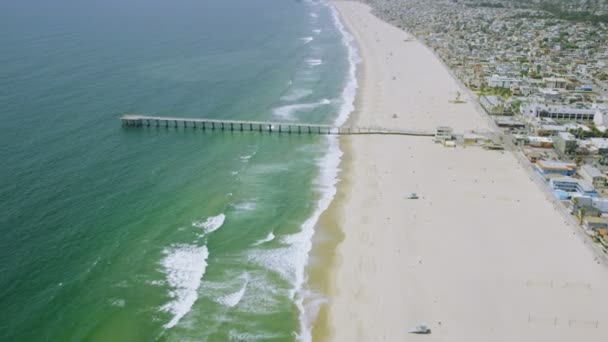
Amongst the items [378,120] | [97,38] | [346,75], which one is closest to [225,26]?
[97,38]

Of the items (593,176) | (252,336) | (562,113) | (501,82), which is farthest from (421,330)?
(501,82)

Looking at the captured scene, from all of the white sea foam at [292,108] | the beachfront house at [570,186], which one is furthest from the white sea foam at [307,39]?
the beachfront house at [570,186]

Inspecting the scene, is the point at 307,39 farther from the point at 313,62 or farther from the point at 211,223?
the point at 211,223

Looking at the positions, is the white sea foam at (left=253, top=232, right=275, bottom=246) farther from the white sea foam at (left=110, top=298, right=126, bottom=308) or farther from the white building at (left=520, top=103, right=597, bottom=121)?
the white building at (left=520, top=103, right=597, bottom=121)

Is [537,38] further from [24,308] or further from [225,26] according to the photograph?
[24,308]

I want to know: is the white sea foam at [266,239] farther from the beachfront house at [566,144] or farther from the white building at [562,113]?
the white building at [562,113]

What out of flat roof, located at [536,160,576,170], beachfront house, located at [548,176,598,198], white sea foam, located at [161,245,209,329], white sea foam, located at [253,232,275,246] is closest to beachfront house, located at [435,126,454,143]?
flat roof, located at [536,160,576,170]
